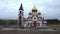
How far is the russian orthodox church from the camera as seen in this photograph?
1988 centimetres

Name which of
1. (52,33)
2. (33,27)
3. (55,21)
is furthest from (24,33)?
(55,21)

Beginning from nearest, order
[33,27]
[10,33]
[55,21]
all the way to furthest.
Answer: [10,33] → [33,27] → [55,21]

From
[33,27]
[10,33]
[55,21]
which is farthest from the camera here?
[55,21]

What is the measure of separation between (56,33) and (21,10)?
7.01 meters

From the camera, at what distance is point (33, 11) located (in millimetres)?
20266

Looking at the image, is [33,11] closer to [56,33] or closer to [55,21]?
[56,33]

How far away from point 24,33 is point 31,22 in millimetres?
6339

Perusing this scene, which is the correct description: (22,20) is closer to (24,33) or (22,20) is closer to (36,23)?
(36,23)

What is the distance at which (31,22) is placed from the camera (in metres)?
20.0

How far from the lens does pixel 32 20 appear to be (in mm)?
20156

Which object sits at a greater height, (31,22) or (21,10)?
(21,10)

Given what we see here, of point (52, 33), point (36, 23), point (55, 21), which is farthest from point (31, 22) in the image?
point (55, 21)

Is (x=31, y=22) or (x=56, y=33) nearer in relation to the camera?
(x=56, y=33)

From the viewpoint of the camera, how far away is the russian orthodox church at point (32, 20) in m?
19.9
